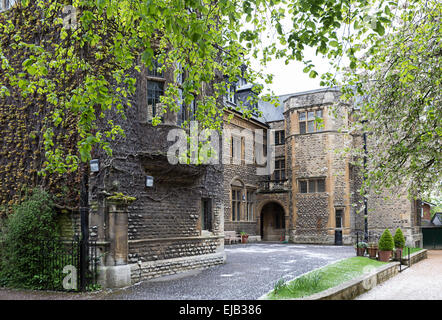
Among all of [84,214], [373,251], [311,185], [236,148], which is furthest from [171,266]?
[311,185]

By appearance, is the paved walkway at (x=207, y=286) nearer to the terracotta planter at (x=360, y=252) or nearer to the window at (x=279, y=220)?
the terracotta planter at (x=360, y=252)

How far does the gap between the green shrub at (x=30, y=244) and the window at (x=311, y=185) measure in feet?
63.8

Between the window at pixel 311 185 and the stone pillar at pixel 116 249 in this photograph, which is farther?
the window at pixel 311 185

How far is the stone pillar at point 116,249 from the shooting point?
954 centimetres

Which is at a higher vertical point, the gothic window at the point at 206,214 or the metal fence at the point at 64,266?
the gothic window at the point at 206,214

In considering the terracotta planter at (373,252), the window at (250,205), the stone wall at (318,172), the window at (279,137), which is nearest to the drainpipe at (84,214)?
the terracotta planter at (373,252)

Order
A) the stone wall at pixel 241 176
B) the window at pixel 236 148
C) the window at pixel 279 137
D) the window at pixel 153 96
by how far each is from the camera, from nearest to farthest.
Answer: the window at pixel 153 96 → the stone wall at pixel 241 176 → the window at pixel 236 148 → the window at pixel 279 137

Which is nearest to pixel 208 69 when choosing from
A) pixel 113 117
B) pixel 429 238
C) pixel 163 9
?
pixel 163 9

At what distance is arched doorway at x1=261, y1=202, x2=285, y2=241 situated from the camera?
30047mm

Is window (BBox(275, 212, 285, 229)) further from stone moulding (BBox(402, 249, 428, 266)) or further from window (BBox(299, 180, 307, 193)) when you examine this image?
stone moulding (BBox(402, 249, 428, 266))
